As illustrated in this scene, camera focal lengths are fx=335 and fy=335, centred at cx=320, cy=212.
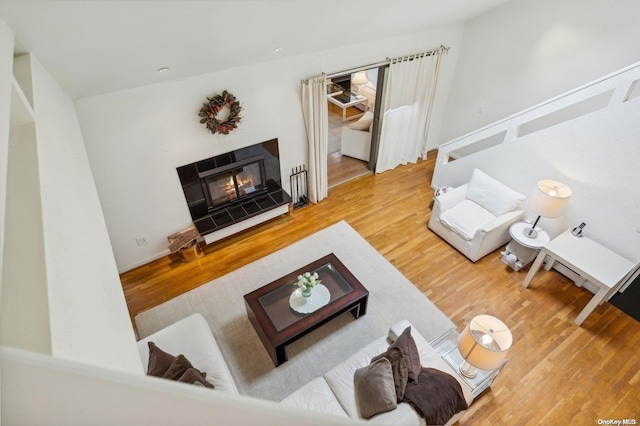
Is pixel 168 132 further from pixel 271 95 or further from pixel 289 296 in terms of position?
pixel 289 296

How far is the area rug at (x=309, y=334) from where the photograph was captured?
3172mm

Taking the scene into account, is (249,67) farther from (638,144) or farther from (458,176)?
(638,144)

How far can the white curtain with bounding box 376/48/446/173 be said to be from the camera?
4973 mm

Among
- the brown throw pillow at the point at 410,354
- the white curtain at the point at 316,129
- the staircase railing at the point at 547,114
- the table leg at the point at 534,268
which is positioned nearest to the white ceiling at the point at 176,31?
the white curtain at the point at 316,129

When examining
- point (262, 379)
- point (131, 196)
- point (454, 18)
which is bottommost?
point (262, 379)

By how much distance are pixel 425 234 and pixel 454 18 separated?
9.82ft

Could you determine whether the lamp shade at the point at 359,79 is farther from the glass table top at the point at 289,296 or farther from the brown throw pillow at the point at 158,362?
the brown throw pillow at the point at 158,362

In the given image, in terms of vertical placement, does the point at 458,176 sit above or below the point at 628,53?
below

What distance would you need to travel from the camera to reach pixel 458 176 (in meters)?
5.04

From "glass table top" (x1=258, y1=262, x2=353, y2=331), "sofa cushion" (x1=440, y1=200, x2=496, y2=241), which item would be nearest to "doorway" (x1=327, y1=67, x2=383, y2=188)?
"sofa cushion" (x1=440, y1=200, x2=496, y2=241)

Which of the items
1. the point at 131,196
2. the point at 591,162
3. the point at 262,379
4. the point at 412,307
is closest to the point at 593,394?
the point at 412,307

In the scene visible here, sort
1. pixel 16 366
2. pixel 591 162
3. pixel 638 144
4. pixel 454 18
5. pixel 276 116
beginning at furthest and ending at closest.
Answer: pixel 454 18 < pixel 276 116 < pixel 591 162 < pixel 638 144 < pixel 16 366

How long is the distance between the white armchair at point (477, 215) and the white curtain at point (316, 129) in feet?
5.54

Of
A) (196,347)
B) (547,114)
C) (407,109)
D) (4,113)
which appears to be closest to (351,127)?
(407,109)
